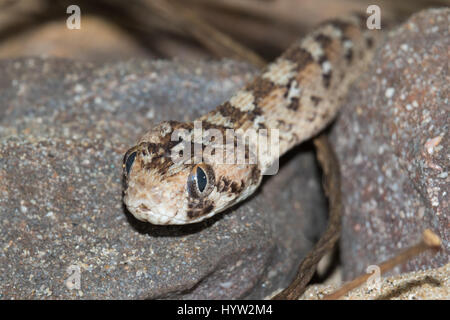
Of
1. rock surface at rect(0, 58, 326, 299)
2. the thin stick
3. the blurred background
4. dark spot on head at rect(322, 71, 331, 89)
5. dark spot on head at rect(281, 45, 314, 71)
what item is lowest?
the thin stick

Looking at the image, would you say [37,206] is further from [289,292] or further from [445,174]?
[445,174]

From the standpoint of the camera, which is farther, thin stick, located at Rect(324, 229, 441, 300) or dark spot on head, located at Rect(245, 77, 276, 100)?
dark spot on head, located at Rect(245, 77, 276, 100)

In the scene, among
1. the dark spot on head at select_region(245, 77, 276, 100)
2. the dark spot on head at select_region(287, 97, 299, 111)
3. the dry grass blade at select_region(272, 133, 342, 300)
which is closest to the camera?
the dry grass blade at select_region(272, 133, 342, 300)

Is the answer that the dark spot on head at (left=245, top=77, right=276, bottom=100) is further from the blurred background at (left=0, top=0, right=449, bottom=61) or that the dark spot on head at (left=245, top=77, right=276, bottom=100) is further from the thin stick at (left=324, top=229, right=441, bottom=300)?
the thin stick at (left=324, top=229, right=441, bottom=300)

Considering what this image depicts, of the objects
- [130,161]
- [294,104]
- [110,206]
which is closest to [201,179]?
[130,161]

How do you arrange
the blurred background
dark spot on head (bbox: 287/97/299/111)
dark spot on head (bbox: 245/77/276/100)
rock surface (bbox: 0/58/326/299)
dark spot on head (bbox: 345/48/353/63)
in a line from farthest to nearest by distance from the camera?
the blurred background → dark spot on head (bbox: 345/48/353/63) → dark spot on head (bbox: 287/97/299/111) → dark spot on head (bbox: 245/77/276/100) → rock surface (bbox: 0/58/326/299)

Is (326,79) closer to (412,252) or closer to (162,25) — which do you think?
(412,252)

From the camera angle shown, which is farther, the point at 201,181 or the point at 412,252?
the point at 201,181

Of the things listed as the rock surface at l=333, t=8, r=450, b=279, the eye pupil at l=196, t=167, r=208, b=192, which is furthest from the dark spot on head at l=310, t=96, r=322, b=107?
the eye pupil at l=196, t=167, r=208, b=192
